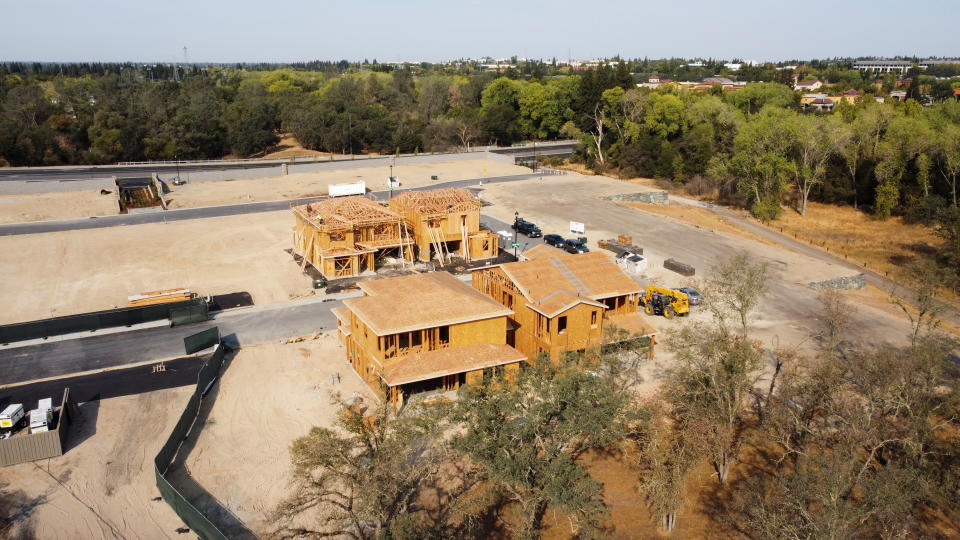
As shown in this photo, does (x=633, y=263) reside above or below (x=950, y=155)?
below

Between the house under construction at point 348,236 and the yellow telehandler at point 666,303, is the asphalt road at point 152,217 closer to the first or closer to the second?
the house under construction at point 348,236

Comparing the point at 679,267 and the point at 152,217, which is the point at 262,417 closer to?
the point at 679,267

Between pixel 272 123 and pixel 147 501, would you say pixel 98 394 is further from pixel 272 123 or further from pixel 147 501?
pixel 272 123

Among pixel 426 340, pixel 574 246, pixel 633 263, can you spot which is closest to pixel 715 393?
pixel 426 340

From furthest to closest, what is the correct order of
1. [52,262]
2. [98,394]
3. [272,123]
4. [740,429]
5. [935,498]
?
[272,123], [52,262], [98,394], [740,429], [935,498]

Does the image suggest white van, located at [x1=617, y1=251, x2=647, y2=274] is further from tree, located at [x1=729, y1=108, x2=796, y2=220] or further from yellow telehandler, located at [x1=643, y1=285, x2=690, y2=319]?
tree, located at [x1=729, y1=108, x2=796, y2=220]

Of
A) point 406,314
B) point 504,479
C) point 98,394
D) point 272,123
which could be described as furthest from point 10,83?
point 504,479
